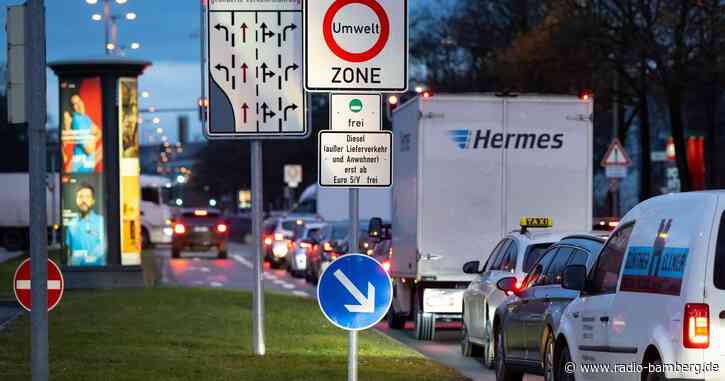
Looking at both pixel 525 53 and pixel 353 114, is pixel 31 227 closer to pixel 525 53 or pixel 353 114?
pixel 353 114

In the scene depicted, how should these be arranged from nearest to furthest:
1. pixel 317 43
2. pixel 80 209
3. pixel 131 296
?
pixel 317 43 → pixel 131 296 → pixel 80 209

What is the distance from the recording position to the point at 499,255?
18234 mm

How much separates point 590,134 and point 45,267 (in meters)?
11.9

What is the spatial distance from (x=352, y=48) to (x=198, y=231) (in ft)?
146

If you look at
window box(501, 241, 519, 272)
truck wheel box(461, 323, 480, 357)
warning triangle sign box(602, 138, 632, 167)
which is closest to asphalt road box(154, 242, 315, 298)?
warning triangle sign box(602, 138, 632, 167)

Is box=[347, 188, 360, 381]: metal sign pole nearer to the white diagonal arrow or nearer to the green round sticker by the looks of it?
the white diagonal arrow

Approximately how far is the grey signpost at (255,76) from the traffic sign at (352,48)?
19.1 ft

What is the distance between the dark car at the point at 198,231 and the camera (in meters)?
54.9

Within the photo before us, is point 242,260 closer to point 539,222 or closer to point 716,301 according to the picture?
point 539,222

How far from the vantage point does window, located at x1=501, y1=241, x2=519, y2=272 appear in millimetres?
17333

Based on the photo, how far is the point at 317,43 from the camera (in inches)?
427

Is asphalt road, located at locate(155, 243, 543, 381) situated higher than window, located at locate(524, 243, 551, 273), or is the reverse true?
window, located at locate(524, 243, 551, 273)

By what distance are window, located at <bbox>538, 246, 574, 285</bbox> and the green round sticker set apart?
372 cm

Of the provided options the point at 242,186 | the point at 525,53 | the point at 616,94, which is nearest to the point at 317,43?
the point at 616,94
